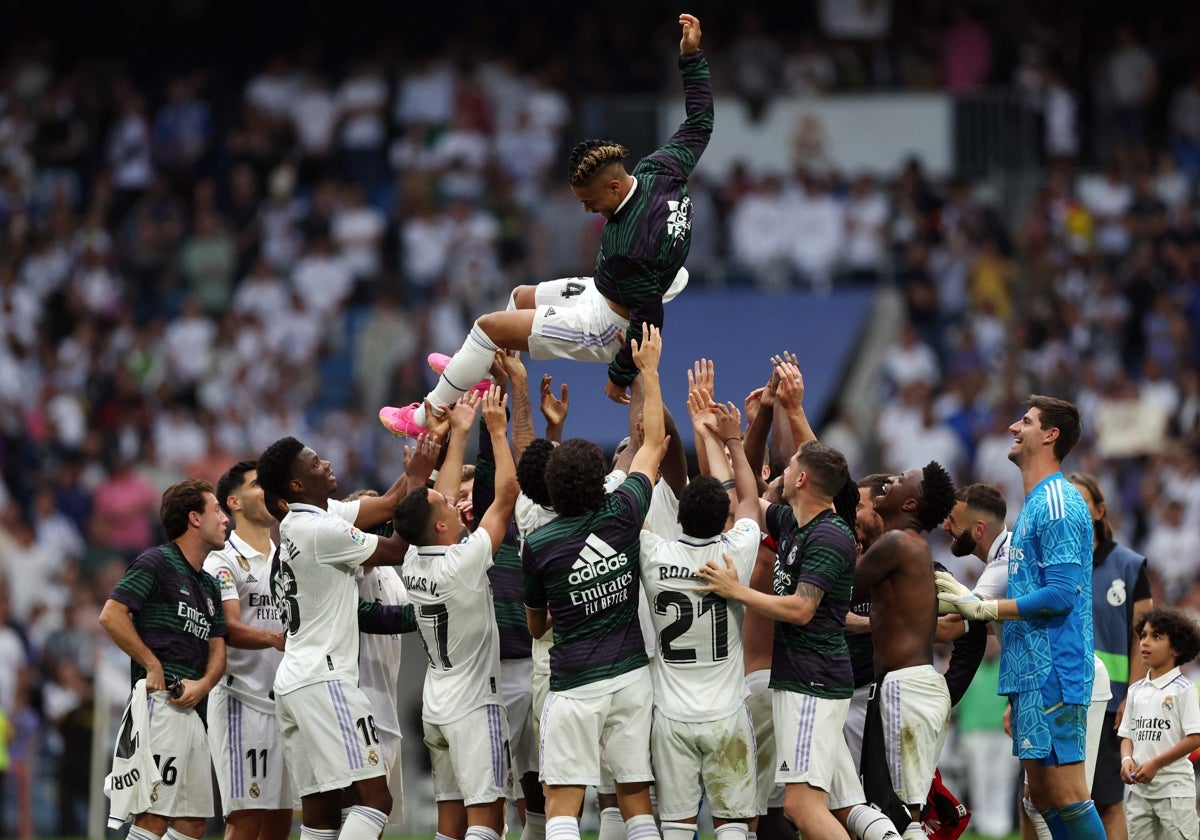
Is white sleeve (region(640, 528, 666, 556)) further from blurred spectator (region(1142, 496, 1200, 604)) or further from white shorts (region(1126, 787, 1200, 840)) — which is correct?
blurred spectator (region(1142, 496, 1200, 604))

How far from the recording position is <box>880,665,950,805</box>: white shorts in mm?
9688

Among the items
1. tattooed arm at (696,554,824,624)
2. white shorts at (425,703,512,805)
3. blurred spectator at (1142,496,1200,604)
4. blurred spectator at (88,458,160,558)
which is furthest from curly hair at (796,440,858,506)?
blurred spectator at (88,458,160,558)

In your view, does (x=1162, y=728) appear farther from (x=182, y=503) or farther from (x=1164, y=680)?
(x=182, y=503)

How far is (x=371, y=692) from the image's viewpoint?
1051cm

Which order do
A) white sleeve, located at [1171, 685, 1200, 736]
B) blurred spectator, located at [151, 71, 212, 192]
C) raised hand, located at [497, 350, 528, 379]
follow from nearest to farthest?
raised hand, located at [497, 350, 528, 379]
white sleeve, located at [1171, 685, 1200, 736]
blurred spectator, located at [151, 71, 212, 192]

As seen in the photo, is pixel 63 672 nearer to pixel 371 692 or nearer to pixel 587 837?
pixel 587 837

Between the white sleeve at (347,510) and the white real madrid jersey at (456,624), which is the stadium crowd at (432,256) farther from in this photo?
the white real madrid jersey at (456,624)

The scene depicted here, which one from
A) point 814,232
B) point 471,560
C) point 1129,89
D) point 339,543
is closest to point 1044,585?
point 471,560

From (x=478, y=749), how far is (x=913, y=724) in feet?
7.65

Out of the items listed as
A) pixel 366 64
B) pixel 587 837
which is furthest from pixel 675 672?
pixel 366 64

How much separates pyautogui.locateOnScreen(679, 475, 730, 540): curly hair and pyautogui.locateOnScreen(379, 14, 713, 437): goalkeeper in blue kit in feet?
2.80

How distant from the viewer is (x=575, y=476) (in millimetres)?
9062

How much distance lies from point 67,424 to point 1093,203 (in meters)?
12.8

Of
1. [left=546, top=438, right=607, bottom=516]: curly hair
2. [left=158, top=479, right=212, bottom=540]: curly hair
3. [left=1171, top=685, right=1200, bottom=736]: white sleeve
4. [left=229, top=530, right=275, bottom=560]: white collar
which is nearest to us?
[left=546, top=438, right=607, bottom=516]: curly hair
